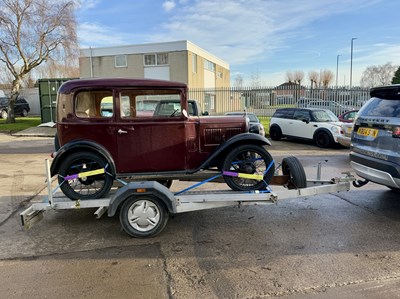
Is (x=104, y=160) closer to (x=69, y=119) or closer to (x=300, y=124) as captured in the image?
(x=69, y=119)

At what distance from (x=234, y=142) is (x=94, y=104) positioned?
6.89 ft

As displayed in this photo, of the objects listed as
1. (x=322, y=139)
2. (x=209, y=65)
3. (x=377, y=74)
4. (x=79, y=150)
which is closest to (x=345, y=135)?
(x=322, y=139)

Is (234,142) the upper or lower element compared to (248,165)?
upper

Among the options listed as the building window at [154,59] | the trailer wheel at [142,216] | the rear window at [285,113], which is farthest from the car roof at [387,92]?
the building window at [154,59]

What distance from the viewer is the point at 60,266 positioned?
12.4 feet

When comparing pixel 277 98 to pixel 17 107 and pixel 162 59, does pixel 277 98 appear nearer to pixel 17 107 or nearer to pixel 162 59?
pixel 162 59

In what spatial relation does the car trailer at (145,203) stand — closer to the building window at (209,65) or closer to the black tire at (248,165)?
the black tire at (248,165)

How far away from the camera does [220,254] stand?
158 inches

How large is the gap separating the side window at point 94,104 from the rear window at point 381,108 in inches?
159

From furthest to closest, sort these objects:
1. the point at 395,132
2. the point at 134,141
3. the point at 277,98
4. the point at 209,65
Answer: the point at 209,65, the point at 277,98, the point at 134,141, the point at 395,132

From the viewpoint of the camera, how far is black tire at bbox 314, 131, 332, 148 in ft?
43.7

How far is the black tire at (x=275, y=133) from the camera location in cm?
1573

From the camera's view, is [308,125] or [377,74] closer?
[308,125]

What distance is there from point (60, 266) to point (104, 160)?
4.95ft
